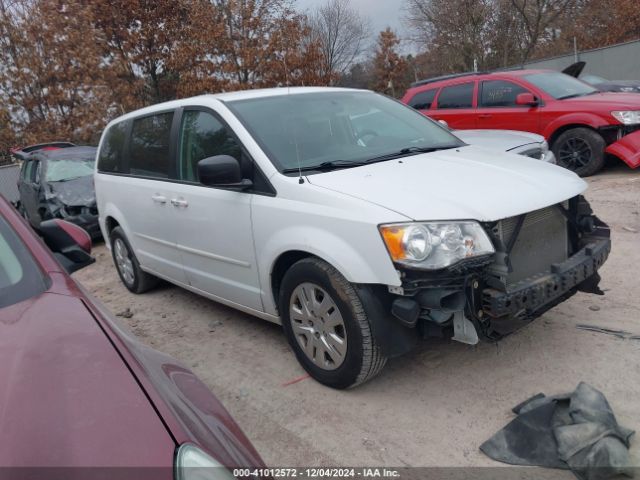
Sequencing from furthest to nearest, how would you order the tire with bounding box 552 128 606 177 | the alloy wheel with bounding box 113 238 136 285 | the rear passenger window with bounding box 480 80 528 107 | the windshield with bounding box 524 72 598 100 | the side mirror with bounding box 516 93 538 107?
1. the rear passenger window with bounding box 480 80 528 107
2. the windshield with bounding box 524 72 598 100
3. the side mirror with bounding box 516 93 538 107
4. the tire with bounding box 552 128 606 177
5. the alloy wheel with bounding box 113 238 136 285

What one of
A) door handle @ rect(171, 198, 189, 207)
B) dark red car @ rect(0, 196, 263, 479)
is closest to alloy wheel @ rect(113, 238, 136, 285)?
door handle @ rect(171, 198, 189, 207)

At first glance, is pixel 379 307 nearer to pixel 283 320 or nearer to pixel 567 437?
pixel 283 320

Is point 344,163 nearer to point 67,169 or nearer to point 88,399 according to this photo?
point 88,399

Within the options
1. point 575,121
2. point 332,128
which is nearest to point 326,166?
point 332,128

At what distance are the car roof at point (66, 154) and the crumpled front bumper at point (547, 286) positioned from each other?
9459 millimetres


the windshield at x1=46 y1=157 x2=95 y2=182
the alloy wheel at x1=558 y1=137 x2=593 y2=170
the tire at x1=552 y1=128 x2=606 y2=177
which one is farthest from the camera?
the windshield at x1=46 y1=157 x2=95 y2=182

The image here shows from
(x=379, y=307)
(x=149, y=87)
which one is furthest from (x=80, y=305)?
(x=149, y=87)

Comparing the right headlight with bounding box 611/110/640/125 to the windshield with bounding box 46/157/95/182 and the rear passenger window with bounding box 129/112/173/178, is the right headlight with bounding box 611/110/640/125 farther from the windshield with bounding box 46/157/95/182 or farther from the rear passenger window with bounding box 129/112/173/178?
the windshield with bounding box 46/157/95/182

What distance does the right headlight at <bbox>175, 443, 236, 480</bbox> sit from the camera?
4.44ft

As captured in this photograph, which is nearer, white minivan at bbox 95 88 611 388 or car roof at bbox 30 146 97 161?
white minivan at bbox 95 88 611 388

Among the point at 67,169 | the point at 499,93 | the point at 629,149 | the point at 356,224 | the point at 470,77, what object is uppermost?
the point at 470,77

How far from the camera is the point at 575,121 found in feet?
26.0

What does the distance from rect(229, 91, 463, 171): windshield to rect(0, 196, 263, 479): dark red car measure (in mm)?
1675

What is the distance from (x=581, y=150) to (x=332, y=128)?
A: 571cm
